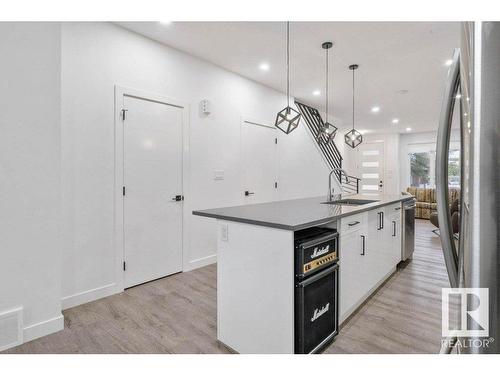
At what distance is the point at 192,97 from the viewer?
378 centimetres

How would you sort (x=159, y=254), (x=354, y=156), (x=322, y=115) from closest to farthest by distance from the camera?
(x=159, y=254) < (x=322, y=115) < (x=354, y=156)

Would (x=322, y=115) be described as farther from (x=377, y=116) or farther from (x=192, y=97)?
(x=192, y=97)

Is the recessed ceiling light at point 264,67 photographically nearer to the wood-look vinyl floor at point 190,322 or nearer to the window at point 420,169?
the wood-look vinyl floor at point 190,322

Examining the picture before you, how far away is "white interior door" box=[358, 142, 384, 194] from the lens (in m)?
10.5

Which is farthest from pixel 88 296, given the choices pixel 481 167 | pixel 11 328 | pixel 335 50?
Result: pixel 335 50

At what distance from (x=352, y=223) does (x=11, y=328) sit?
2.66 metres

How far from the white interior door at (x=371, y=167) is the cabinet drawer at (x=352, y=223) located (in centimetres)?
858

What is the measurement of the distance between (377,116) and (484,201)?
7.98 metres

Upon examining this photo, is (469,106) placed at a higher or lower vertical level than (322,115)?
lower

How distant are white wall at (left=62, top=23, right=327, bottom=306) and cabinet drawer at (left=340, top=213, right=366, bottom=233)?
7.18ft

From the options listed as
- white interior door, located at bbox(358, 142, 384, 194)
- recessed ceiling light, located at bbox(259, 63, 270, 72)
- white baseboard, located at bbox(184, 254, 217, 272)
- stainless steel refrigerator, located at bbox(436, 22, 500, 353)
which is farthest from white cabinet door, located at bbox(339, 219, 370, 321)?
white interior door, located at bbox(358, 142, 384, 194)

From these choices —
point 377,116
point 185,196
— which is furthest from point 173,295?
point 377,116

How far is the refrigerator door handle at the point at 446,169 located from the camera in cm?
67
